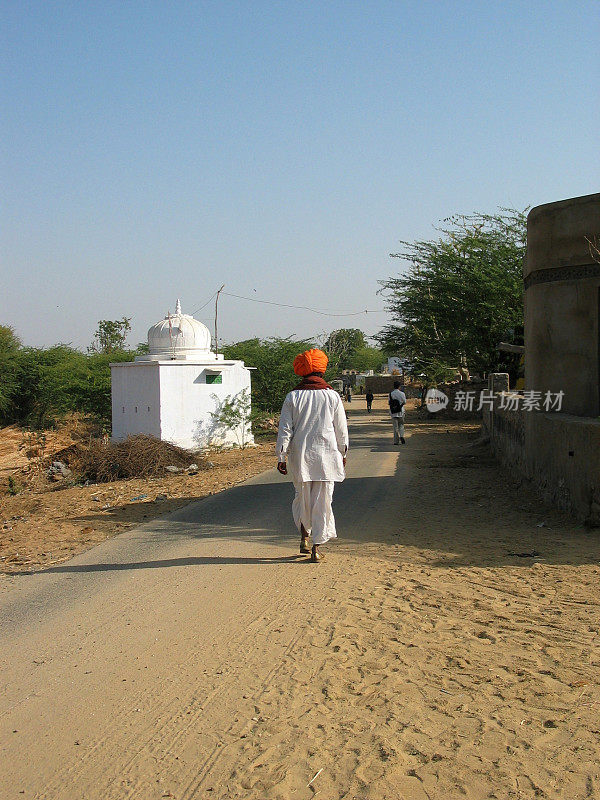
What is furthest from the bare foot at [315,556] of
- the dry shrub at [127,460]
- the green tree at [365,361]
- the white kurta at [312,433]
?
the green tree at [365,361]

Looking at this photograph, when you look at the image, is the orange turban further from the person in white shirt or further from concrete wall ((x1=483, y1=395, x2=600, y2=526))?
concrete wall ((x1=483, y1=395, x2=600, y2=526))

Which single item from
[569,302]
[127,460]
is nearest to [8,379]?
[127,460]

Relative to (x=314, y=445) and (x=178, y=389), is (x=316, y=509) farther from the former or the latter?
(x=178, y=389)

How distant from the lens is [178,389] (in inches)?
866

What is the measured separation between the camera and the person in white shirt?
698 cm

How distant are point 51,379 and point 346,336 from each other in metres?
75.1

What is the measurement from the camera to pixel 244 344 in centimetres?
3584

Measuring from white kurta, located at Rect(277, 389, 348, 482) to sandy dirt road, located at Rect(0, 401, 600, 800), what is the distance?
88 centimetres

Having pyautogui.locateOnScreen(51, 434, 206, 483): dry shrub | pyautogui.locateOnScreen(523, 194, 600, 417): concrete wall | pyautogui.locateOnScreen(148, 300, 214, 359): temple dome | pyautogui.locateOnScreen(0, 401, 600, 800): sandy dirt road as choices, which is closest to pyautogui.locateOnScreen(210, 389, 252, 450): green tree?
pyautogui.locateOnScreen(148, 300, 214, 359): temple dome

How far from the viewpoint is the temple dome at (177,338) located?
2397cm

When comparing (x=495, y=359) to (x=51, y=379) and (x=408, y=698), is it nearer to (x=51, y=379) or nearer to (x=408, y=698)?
(x=51, y=379)

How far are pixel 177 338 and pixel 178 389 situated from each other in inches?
105

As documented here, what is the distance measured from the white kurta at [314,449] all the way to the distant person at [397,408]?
13.2 meters

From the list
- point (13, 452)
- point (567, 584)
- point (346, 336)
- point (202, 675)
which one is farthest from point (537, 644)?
point (346, 336)
